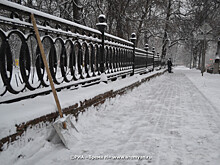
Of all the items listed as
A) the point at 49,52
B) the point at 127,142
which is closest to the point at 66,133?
the point at 127,142

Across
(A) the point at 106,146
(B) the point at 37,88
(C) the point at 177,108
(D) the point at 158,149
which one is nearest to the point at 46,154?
(A) the point at 106,146

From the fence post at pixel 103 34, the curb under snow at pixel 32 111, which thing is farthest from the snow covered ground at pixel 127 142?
the fence post at pixel 103 34

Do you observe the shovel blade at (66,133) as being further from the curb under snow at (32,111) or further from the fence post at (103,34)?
the fence post at (103,34)

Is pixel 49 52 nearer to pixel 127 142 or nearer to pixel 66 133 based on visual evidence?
pixel 66 133

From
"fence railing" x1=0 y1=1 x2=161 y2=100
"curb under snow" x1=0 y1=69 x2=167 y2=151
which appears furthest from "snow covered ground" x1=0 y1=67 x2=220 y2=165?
"fence railing" x1=0 y1=1 x2=161 y2=100

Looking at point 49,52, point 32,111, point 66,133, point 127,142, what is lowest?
point 127,142

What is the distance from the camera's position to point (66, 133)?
1.87 metres

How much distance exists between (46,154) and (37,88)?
863mm

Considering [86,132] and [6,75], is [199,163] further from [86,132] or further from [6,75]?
[6,75]

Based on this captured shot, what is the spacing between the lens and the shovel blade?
1779 millimetres

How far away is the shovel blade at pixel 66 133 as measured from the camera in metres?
1.78

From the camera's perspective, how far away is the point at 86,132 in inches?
89.9

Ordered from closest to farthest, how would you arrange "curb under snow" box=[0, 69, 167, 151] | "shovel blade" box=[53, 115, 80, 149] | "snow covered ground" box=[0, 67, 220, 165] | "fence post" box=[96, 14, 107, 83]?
"curb under snow" box=[0, 69, 167, 151]
"snow covered ground" box=[0, 67, 220, 165]
"shovel blade" box=[53, 115, 80, 149]
"fence post" box=[96, 14, 107, 83]

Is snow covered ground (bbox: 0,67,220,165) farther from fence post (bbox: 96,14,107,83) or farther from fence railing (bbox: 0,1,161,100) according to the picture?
fence post (bbox: 96,14,107,83)
